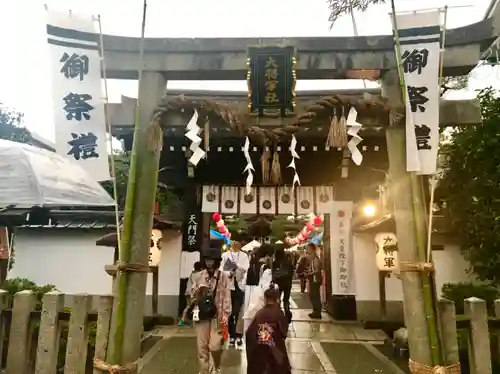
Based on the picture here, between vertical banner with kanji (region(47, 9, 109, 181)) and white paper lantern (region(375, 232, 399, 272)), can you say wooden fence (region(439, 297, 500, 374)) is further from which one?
white paper lantern (region(375, 232, 399, 272))

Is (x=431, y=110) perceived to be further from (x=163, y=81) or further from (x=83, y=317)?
(x=83, y=317)

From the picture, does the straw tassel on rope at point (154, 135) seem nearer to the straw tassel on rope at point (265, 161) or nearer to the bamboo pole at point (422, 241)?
the straw tassel on rope at point (265, 161)

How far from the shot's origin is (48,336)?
4812mm

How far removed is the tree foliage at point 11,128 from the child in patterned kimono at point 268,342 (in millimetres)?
15394

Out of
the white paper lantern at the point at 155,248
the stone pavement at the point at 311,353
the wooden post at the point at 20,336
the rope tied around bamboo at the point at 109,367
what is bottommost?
the stone pavement at the point at 311,353

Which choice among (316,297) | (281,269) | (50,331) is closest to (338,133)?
(50,331)

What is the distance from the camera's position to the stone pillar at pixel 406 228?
4.94m

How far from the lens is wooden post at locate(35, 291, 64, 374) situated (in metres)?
4.77

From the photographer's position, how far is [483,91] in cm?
1023

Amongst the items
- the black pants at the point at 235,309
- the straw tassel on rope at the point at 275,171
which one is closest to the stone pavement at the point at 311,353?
the black pants at the point at 235,309

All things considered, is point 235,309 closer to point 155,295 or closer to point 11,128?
point 155,295

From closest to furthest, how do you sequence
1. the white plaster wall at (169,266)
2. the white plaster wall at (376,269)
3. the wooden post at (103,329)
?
the wooden post at (103,329)
the white plaster wall at (376,269)
the white plaster wall at (169,266)

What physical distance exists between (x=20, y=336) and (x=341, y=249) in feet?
31.3

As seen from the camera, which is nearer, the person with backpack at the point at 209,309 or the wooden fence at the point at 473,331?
the wooden fence at the point at 473,331
